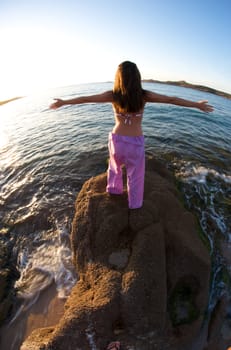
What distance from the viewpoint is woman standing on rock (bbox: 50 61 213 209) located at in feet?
12.0

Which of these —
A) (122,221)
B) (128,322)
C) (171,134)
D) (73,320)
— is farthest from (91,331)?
(171,134)

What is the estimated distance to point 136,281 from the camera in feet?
11.1

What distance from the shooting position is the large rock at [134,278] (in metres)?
3.08

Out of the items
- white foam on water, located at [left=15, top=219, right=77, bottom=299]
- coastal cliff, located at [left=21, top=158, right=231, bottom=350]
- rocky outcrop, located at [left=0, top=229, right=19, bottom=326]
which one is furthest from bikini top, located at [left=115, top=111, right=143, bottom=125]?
rocky outcrop, located at [left=0, top=229, right=19, bottom=326]

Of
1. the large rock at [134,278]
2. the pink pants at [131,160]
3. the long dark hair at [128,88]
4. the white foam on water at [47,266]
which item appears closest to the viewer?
Result: the large rock at [134,278]

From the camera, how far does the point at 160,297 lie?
3.30 m

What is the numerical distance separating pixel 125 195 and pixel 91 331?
8.29ft

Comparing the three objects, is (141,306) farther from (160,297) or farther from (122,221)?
(122,221)

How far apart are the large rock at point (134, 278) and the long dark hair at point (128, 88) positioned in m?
1.93

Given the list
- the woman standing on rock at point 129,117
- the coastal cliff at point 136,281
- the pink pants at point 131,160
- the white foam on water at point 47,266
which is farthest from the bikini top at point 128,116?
the white foam on water at point 47,266

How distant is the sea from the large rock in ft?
2.59

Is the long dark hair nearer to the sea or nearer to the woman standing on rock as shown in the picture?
the woman standing on rock

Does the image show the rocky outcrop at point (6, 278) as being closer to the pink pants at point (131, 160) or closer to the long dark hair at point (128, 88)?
the pink pants at point (131, 160)

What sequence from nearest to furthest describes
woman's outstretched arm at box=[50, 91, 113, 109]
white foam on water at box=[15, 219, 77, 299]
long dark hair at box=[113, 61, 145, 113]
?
1. long dark hair at box=[113, 61, 145, 113]
2. woman's outstretched arm at box=[50, 91, 113, 109]
3. white foam on water at box=[15, 219, 77, 299]
